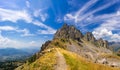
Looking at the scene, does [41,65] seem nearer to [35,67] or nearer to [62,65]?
[35,67]

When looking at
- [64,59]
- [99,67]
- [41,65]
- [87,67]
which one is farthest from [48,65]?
[99,67]

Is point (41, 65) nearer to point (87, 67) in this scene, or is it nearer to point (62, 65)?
point (62, 65)

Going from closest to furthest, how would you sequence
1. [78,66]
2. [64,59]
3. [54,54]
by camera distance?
1. [78,66]
2. [64,59]
3. [54,54]

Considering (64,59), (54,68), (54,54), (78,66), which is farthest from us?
(54,54)

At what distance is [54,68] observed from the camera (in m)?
141

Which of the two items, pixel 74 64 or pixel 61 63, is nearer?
pixel 61 63

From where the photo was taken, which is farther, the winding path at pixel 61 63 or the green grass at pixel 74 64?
the green grass at pixel 74 64

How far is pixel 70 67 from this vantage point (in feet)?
486

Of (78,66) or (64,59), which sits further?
(64,59)

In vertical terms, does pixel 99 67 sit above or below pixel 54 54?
below

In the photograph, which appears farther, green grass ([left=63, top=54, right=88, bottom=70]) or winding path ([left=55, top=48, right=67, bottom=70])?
green grass ([left=63, top=54, right=88, bottom=70])

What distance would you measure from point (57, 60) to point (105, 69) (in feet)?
123

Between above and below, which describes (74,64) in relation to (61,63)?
→ below

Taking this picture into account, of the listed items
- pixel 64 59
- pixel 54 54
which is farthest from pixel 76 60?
pixel 54 54
